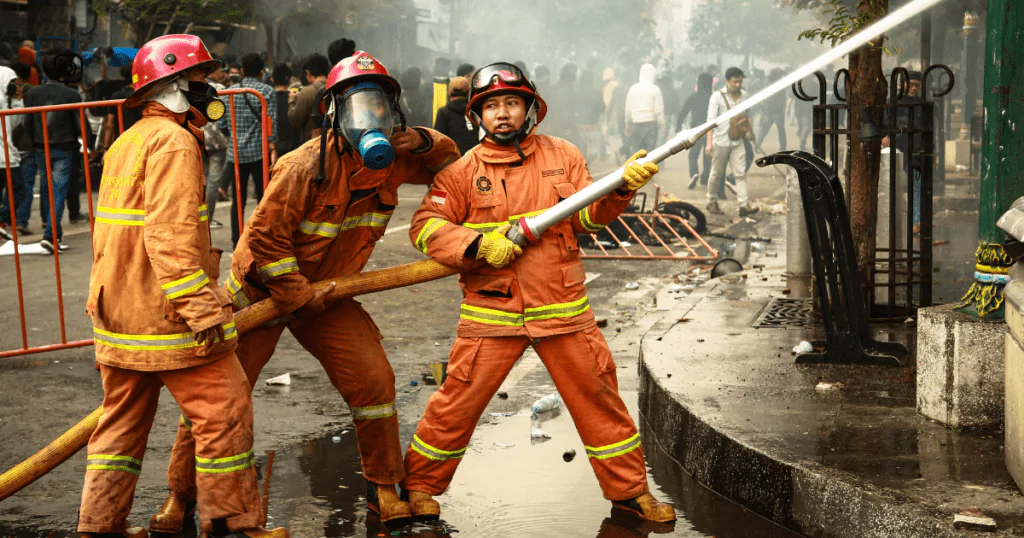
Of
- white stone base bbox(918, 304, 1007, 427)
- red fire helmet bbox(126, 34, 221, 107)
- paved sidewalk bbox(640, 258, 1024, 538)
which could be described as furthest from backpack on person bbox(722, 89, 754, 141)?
red fire helmet bbox(126, 34, 221, 107)

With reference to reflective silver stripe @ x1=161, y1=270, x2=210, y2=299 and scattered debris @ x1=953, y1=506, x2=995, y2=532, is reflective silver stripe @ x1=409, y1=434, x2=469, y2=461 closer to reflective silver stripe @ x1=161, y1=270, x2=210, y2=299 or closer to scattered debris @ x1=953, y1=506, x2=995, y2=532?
reflective silver stripe @ x1=161, y1=270, x2=210, y2=299

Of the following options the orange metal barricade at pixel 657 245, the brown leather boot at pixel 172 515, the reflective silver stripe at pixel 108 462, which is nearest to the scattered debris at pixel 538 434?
the brown leather boot at pixel 172 515

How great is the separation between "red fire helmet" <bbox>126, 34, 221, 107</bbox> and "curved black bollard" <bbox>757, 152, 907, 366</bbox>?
2.98m

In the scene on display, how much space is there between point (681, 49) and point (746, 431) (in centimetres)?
5572

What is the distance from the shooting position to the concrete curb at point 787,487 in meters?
3.84

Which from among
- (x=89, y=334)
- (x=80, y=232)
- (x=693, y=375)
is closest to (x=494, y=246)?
(x=693, y=375)

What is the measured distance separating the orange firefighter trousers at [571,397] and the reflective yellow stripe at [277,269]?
672 mm

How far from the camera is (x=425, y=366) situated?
277 inches

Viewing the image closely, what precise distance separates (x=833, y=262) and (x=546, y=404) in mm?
1580

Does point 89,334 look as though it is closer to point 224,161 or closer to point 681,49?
point 224,161

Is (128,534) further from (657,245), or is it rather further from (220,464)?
(657,245)

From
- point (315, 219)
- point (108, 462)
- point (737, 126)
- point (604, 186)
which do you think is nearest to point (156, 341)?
point (108, 462)

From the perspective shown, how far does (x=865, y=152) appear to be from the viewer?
6.91 meters

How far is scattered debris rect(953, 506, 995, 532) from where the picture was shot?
364 cm
